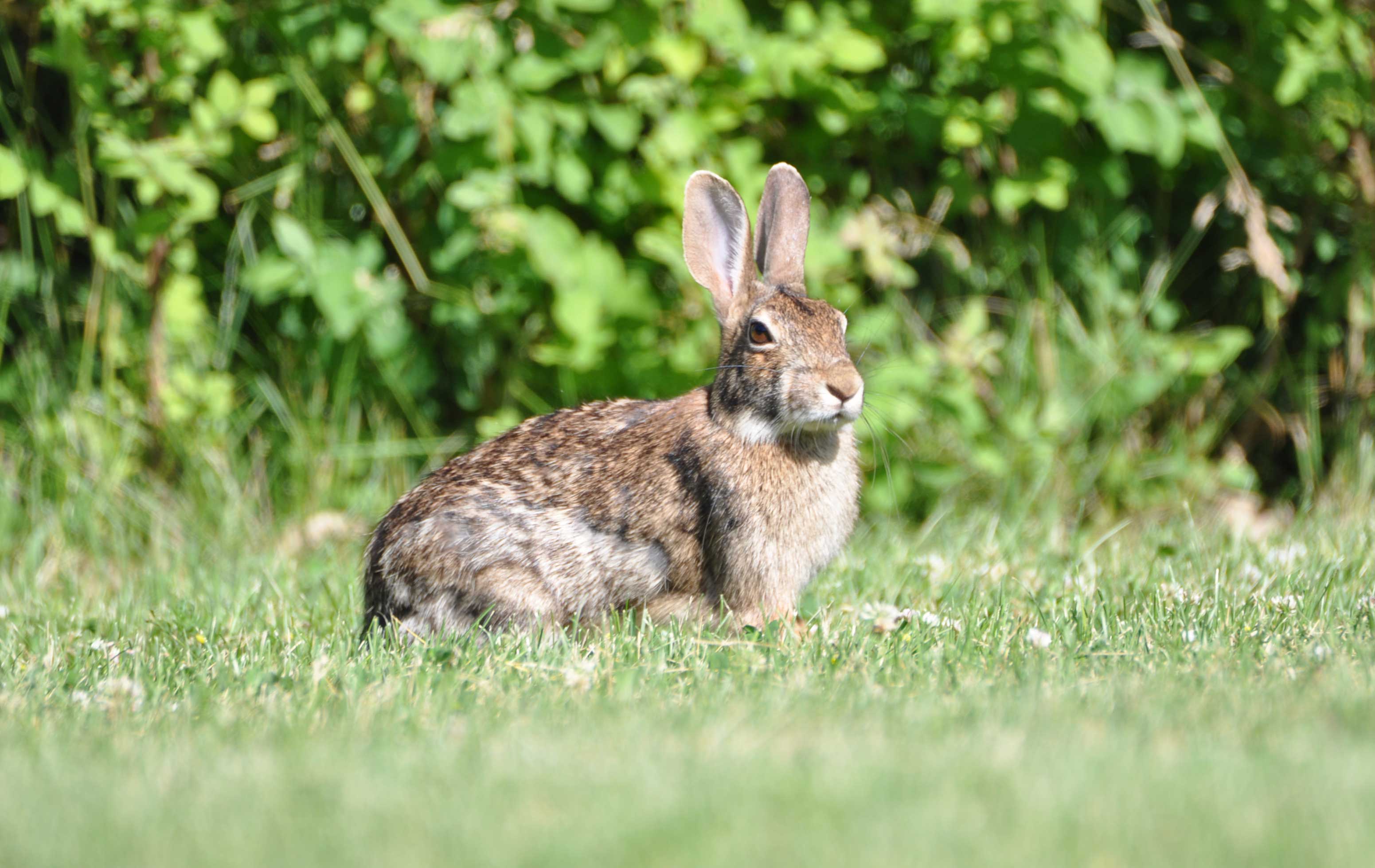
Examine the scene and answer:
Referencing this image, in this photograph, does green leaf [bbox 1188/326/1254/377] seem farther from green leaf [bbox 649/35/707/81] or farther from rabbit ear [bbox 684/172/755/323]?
rabbit ear [bbox 684/172/755/323]

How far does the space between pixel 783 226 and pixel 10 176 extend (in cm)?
326

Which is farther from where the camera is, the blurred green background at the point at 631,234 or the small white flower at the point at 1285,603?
the blurred green background at the point at 631,234

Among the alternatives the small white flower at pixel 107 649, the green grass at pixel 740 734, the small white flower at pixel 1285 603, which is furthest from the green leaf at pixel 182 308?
the small white flower at pixel 1285 603

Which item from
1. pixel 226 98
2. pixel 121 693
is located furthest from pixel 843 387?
pixel 226 98

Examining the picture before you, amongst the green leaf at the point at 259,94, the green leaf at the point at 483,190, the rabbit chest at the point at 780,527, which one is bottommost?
the rabbit chest at the point at 780,527

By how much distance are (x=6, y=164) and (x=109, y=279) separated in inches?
32.3

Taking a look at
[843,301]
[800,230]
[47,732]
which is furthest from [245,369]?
[47,732]

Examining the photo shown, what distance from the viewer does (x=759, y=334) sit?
4.11 meters

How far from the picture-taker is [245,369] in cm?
688

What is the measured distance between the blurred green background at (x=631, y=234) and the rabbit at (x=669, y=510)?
5.06 ft

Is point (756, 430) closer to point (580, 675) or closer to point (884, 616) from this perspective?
point (884, 616)

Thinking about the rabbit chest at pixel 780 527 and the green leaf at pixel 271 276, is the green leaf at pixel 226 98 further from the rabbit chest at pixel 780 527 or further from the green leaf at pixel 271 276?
the rabbit chest at pixel 780 527

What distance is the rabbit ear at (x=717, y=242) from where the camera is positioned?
436 cm

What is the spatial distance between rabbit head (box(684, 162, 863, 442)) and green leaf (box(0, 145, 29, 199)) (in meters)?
2.99
